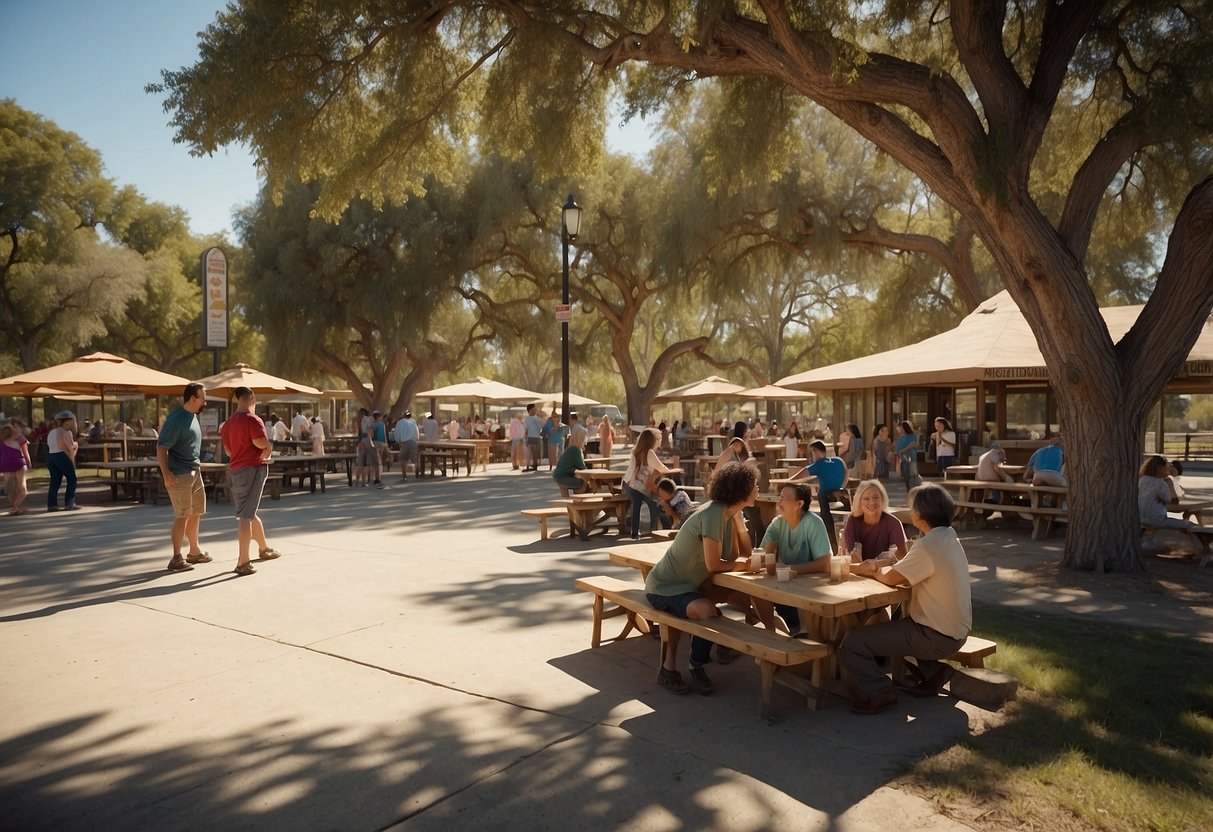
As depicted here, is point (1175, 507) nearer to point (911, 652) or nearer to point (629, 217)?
point (911, 652)

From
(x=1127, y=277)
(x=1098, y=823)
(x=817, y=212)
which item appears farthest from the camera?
(x=1127, y=277)

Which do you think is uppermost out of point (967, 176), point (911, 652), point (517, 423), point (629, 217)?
point (629, 217)

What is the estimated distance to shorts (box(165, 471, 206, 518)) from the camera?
839 centimetres

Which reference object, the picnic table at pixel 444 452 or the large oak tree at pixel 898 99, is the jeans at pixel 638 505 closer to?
the large oak tree at pixel 898 99

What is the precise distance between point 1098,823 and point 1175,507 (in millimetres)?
8641

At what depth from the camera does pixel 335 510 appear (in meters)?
13.8

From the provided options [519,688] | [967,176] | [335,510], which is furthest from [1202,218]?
[335,510]

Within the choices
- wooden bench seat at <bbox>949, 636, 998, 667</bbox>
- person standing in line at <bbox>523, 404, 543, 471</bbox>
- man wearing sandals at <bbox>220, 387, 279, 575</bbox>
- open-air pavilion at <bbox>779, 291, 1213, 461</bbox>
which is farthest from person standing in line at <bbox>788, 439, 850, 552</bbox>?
person standing in line at <bbox>523, 404, 543, 471</bbox>

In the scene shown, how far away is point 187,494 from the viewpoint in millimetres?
8469

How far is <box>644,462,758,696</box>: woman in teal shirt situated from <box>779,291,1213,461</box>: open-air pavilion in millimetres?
9302

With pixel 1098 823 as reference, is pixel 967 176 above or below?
above

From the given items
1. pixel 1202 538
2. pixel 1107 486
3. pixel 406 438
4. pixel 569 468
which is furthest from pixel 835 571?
pixel 406 438

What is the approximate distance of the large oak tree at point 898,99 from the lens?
27.5ft

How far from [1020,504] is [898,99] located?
654cm
